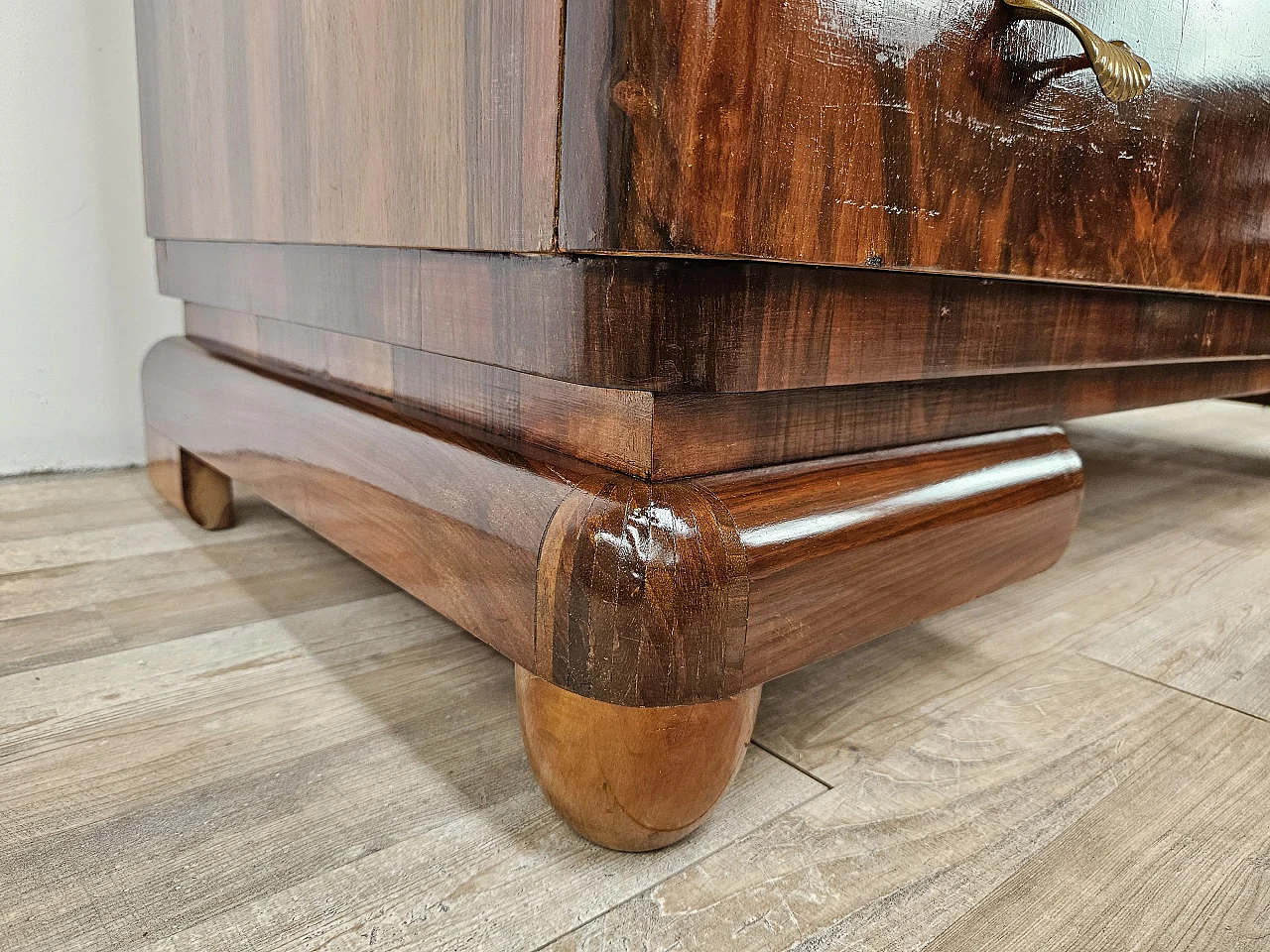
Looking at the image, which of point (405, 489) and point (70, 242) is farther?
point (70, 242)

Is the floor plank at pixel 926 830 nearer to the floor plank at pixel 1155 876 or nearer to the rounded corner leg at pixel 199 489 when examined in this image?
the floor plank at pixel 1155 876

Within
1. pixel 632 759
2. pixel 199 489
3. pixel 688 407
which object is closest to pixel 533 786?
pixel 632 759

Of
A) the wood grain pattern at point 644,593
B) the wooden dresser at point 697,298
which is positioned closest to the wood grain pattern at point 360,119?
the wooden dresser at point 697,298

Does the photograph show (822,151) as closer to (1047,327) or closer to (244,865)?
(1047,327)

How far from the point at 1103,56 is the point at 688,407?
22 cm

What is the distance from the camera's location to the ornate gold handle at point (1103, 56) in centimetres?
34

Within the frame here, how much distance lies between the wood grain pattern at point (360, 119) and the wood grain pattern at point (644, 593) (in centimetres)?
10

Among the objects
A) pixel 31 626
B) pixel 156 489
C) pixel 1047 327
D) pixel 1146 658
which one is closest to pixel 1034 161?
pixel 1047 327

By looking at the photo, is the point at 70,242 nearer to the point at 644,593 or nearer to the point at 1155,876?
the point at 644,593

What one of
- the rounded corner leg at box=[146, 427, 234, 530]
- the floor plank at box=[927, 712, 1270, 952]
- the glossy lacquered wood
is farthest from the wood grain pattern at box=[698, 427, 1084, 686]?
the rounded corner leg at box=[146, 427, 234, 530]

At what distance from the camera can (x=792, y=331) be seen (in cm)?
33

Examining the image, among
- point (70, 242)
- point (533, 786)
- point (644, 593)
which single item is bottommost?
point (533, 786)

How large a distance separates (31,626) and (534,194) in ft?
1.48

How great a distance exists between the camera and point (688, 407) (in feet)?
1.07
